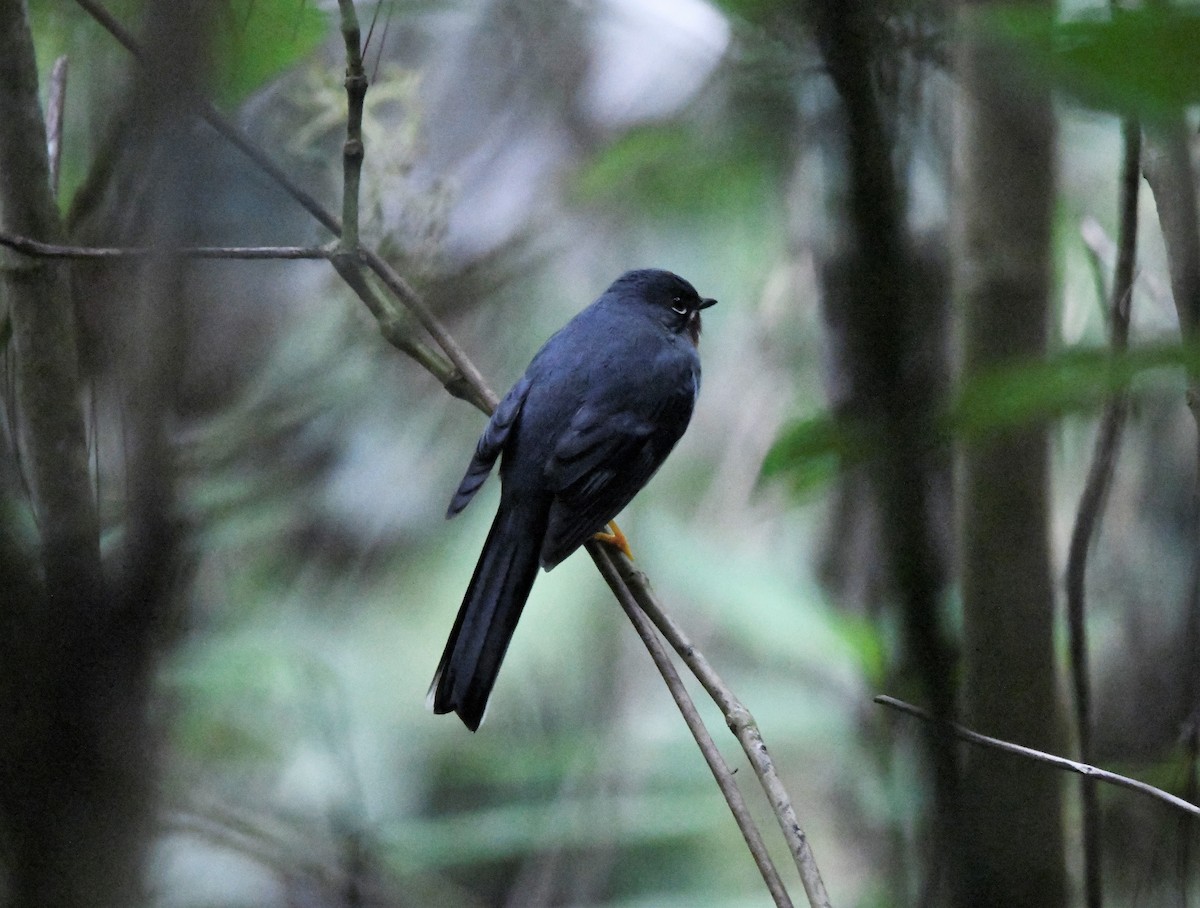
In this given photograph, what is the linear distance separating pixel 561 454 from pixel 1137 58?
8.36ft

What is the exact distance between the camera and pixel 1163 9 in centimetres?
70

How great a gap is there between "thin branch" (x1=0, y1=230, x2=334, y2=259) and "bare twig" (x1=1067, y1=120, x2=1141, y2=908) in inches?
51.3

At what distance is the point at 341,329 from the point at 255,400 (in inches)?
20.5

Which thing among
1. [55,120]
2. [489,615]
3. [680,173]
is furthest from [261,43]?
[680,173]

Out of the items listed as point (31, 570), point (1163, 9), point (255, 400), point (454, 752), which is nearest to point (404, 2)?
point (255, 400)

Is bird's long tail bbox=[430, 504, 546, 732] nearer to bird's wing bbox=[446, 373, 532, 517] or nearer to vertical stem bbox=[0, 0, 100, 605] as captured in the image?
bird's wing bbox=[446, 373, 532, 517]

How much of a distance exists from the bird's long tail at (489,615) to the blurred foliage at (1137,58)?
2163 millimetres

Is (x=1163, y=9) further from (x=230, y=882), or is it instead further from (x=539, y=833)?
(x=230, y=882)

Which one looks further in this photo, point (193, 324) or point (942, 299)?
point (942, 299)

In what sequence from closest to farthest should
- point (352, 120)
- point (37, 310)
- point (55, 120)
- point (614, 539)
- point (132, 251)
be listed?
point (132, 251)
point (37, 310)
point (352, 120)
point (55, 120)
point (614, 539)

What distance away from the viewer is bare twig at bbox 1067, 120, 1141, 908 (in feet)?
6.09

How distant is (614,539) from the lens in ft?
10.9

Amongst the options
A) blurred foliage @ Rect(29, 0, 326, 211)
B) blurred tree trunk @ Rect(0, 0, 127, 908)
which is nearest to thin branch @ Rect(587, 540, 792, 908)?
blurred tree trunk @ Rect(0, 0, 127, 908)

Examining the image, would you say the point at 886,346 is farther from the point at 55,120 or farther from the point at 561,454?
the point at 561,454
